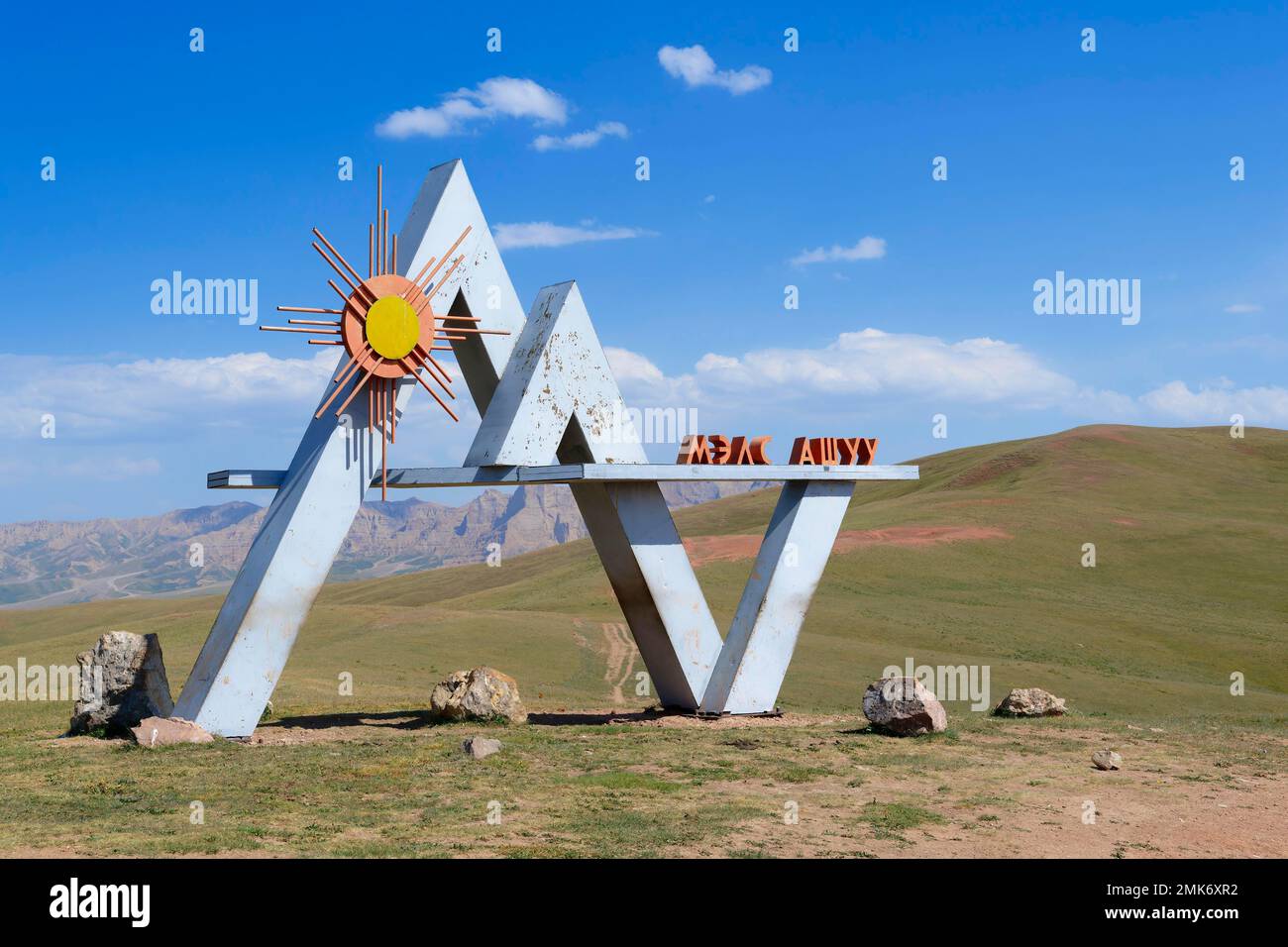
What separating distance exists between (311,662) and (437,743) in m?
19.7

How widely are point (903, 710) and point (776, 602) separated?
3413 millimetres

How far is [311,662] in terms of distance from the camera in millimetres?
39375

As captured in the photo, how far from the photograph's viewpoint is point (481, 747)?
20.0 m

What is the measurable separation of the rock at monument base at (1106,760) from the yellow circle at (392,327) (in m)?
14.0

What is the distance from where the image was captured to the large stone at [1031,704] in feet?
87.0

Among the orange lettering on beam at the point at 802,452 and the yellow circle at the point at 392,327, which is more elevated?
the yellow circle at the point at 392,327

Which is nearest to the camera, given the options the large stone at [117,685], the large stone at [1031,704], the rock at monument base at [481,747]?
the rock at monument base at [481,747]

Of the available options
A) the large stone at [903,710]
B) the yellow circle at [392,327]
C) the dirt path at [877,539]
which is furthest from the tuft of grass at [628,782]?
the dirt path at [877,539]

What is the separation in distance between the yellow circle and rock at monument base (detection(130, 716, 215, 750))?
7.43 metres

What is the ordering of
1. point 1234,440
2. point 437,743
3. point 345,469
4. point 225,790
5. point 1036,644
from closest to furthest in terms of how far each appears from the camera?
point 225,790
point 437,743
point 345,469
point 1036,644
point 1234,440

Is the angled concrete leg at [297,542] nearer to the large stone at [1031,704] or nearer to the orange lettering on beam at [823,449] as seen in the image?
the orange lettering on beam at [823,449]
